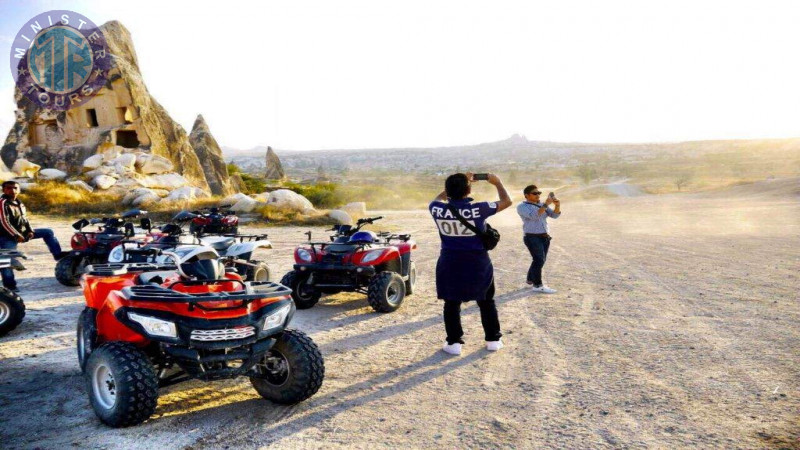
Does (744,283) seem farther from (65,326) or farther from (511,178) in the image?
(511,178)

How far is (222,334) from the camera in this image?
385 cm

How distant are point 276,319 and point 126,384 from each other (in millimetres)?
1084

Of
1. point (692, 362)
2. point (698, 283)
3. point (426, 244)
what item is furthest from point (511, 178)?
point (692, 362)

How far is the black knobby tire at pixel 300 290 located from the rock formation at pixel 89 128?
2599cm

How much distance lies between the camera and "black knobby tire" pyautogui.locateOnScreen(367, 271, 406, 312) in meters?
7.38

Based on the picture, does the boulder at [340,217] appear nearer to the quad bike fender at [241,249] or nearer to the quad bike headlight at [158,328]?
the quad bike fender at [241,249]

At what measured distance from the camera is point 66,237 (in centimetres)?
1598

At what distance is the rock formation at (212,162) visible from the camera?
3938 centimetres

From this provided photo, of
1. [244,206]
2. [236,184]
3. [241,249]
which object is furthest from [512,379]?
→ [236,184]

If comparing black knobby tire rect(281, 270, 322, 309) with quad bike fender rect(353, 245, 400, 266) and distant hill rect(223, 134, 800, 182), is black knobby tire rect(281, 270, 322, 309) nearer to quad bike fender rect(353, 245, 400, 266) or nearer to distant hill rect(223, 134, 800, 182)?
quad bike fender rect(353, 245, 400, 266)

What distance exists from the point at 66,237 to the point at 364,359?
1397cm

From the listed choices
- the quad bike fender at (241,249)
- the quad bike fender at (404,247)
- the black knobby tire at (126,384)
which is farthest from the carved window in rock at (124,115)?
the black knobby tire at (126,384)

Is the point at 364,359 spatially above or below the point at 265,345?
below

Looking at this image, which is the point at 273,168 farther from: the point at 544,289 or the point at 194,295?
the point at 194,295
